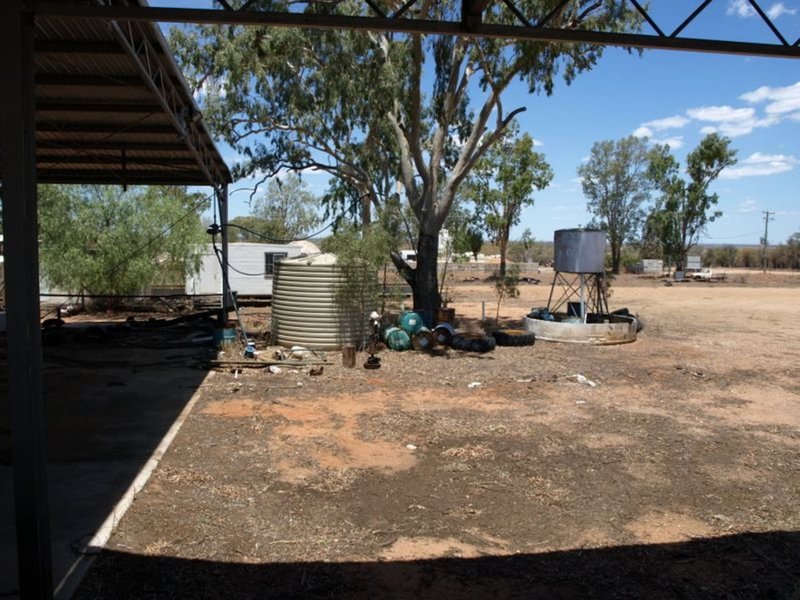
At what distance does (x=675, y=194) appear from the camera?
53.9m

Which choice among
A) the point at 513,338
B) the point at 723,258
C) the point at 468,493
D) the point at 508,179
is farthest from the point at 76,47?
the point at 723,258

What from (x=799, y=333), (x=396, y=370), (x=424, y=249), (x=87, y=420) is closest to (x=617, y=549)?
(x=87, y=420)

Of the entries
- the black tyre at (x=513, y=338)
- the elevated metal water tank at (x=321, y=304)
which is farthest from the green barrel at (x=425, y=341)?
the black tyre at (x=513, y=338)

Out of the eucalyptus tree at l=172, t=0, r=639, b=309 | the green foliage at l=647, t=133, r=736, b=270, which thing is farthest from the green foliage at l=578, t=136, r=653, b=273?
the eucalyptus tree at l=172, t=0, r=639, b=309

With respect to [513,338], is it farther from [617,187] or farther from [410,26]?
[617,187]

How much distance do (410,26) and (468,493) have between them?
4.19m

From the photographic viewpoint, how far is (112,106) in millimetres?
9977

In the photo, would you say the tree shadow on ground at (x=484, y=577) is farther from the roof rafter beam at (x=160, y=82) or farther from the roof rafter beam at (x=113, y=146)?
the roof rafter beam at (x=113, y=146)

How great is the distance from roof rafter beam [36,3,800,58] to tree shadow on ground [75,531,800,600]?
3.89 metres

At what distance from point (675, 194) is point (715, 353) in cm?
4327

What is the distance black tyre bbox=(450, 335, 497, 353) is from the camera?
48.0 feet

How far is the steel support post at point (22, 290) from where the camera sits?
366cm

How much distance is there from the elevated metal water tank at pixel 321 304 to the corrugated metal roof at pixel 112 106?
325 centimetres

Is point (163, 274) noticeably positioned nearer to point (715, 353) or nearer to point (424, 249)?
point (424, 249)
